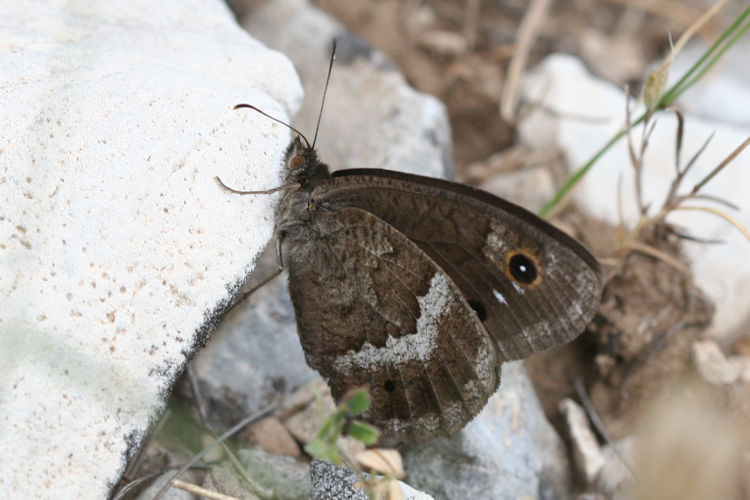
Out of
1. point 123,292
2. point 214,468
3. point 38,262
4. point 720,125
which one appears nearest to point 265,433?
point 214,468

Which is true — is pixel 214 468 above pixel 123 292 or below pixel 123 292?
below

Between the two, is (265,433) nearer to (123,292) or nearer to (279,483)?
(279,483)

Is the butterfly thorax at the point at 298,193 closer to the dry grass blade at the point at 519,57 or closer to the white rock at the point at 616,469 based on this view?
the white rock at the point at 616,469

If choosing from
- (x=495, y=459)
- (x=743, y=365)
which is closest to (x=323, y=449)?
(x=495, y=459)

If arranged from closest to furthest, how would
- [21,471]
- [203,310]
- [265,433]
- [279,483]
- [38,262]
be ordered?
[21,471] < [38,262] < [203,310] < [279,483] < [265,433]

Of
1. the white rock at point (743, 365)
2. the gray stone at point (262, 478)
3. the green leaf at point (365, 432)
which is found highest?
the green leaf at point (365, 432)

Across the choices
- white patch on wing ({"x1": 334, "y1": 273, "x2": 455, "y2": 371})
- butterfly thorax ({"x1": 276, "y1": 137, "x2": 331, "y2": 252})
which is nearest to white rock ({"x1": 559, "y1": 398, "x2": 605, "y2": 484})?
white patch on wing ({"x1": 334, "y1": 273, "x2": 455, "y2": 371})

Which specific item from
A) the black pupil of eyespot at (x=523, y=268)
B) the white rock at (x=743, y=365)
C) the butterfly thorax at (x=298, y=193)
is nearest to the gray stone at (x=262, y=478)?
the butterfly thorax at (x=298, y=193)
